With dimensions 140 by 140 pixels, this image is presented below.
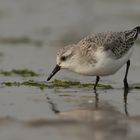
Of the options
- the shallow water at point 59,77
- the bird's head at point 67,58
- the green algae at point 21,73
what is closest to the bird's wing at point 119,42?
the bird's head at point 67,58

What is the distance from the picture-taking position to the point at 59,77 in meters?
12.6

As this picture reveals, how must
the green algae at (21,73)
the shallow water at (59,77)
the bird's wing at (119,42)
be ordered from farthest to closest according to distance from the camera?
the green algae at (21,73), the bird's wing at (119,42), the shallow water at (59,77)

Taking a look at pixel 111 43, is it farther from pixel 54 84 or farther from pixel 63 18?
pixel 63 18

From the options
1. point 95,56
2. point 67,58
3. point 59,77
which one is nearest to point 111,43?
point 95,56

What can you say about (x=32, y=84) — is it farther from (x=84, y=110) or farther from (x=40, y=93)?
(x=84, y=110)

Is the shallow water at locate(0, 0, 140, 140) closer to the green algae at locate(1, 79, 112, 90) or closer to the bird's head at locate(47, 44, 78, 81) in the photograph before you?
the green algae at locate(1, 79, 112, 90)

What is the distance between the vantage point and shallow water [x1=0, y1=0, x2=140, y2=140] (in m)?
8.81

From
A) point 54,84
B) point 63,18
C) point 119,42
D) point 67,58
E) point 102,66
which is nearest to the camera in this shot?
point 102,66

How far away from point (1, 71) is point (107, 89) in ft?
7.82

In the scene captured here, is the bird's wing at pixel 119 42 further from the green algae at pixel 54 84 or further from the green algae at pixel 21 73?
the green algae at pixel 21 73

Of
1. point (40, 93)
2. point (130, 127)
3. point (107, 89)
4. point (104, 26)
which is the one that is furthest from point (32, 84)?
point (104, 26)

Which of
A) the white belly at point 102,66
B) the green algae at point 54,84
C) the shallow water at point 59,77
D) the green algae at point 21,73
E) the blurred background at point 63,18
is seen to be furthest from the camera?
the blurred background at point 63,18

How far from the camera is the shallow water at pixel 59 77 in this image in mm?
8812

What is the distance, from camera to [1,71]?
12.8 metres
